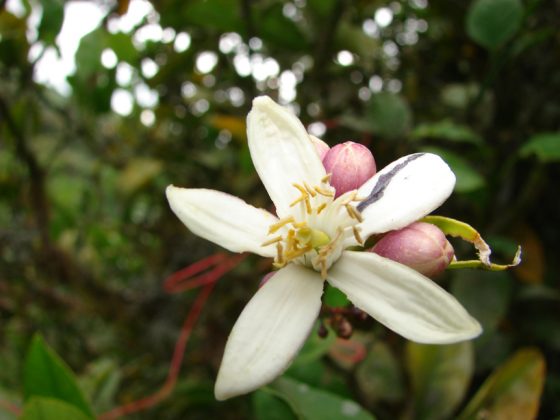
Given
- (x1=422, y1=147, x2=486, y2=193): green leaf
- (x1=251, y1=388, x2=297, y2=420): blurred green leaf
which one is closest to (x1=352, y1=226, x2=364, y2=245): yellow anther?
(x1=251, y1=388, x2=297, y2=420): blurred green leaf

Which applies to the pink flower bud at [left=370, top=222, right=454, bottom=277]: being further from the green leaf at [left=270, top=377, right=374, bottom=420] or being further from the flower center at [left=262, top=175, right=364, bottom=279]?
the green leaf at [left=270, top=377, right=374, bottom=420]

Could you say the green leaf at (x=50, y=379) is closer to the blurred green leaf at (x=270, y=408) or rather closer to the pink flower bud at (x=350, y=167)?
the blurred green leaf at (x=270, y=408)

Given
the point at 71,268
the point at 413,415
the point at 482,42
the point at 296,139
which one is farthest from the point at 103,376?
the point at 482,42

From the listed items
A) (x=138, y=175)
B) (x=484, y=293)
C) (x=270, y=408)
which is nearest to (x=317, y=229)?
(x=270, y=408)

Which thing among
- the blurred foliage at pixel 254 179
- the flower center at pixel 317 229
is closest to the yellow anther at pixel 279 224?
the flower center at pixel 317 229

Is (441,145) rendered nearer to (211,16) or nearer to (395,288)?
(211,16)

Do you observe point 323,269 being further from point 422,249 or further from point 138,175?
point 138,175
